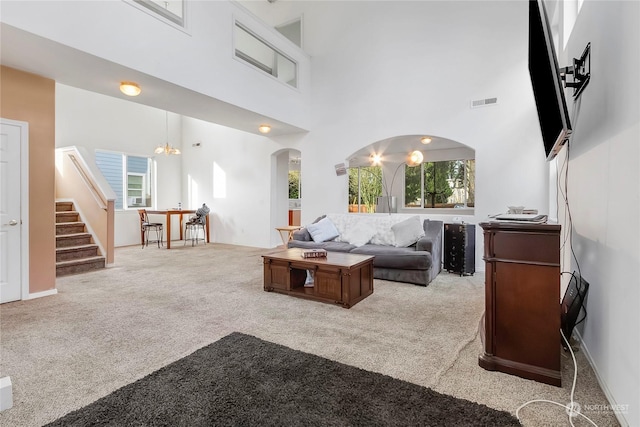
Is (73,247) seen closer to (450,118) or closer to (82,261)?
(82,261)

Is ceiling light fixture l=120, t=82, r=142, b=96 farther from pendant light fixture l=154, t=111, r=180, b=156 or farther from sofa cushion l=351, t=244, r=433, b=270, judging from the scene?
sofa cushion l=351, t=244, r=433, b=270

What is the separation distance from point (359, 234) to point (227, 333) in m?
3.03

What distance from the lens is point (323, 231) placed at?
5.41 m

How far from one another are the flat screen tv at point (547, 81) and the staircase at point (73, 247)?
6.40m

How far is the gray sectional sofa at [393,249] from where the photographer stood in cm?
426

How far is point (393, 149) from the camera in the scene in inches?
343

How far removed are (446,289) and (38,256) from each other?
5.11 meters

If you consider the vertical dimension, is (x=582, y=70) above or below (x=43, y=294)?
above

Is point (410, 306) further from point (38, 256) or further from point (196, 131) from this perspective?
point (196, 131)

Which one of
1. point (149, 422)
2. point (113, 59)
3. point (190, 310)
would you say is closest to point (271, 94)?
point (113, 59)

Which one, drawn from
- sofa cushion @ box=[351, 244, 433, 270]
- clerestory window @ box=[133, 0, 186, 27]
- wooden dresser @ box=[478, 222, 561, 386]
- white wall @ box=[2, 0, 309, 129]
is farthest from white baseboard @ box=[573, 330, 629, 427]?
clerestory window @ box=[133, 0, 186, 27]

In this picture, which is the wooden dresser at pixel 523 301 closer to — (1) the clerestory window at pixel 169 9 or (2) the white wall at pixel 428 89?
(2) the white wall at pixel 428 89

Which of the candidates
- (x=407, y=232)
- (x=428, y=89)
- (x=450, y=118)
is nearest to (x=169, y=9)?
(x=428, y=89)

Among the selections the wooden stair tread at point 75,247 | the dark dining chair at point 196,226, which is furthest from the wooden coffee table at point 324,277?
the dark dining chair at point 196,226
